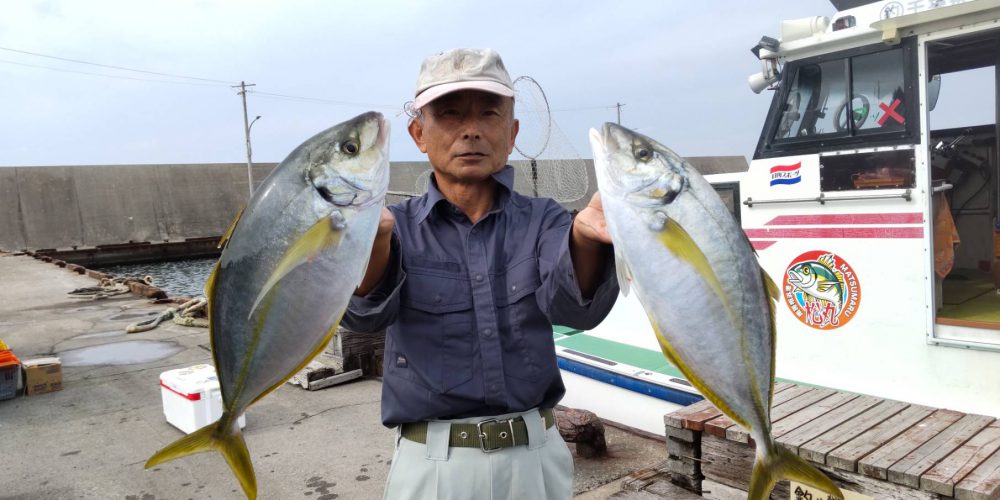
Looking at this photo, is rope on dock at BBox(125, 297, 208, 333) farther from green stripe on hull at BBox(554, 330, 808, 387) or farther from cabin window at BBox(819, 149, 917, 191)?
cabin window at BBox(819, 149, 917, 191)

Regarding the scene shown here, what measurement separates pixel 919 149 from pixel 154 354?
371 inches

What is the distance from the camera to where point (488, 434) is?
2.14 m

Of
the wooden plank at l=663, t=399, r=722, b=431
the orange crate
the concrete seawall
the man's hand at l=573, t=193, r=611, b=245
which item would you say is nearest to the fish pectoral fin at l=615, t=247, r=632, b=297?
the man's hand at l=573, t=193, r=611, b=245

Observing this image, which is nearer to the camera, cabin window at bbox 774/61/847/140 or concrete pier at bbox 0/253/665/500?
concrete pier at bbox 0/253/665/500

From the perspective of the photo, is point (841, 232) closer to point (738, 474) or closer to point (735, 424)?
A: point (738, 474)

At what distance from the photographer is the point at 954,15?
4.48 m

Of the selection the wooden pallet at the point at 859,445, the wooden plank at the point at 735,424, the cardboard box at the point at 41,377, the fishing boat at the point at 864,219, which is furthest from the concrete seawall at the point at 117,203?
the wooden pallet at the point at 859,445

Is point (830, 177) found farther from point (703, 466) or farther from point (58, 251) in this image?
point (58, 251)

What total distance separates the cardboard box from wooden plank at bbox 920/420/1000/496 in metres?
8.18

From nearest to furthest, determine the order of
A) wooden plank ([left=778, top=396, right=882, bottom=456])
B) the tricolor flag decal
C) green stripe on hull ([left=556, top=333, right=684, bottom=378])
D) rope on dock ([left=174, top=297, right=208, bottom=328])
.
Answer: wooden plank ([left=778, top=396, right=882, bottom=456]) → the tricolor flag decal → green stripe on hull ([left=556, top=333, right=684, bottom=378]) → rope on dock ([left=174, top=297, right=208, bottom=328])

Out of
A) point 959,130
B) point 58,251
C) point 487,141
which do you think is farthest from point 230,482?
point 58,251

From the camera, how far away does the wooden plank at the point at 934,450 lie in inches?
125

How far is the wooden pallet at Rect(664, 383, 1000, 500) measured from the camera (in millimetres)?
3174

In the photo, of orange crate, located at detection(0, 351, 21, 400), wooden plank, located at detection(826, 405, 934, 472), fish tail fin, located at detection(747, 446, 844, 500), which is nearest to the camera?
fish tail fin, located at detection(747, 446, 844, 500)
